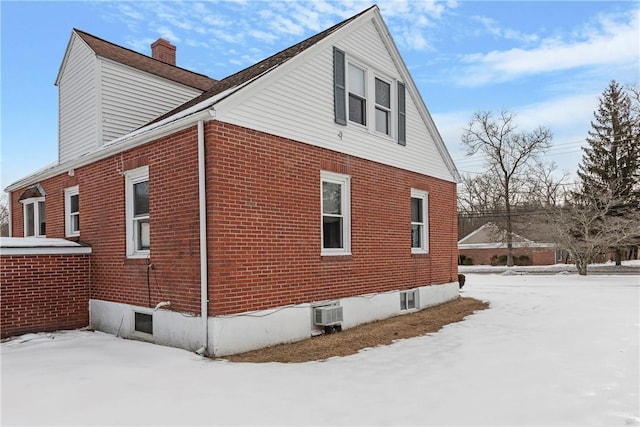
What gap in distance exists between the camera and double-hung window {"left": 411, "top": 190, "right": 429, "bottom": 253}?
1181cm

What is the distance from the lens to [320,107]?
8742 millimetres

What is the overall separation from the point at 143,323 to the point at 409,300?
20.6 ft

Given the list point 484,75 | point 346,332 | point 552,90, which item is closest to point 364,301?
point 346,332

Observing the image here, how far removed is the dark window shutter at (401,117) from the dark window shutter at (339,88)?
2305mm

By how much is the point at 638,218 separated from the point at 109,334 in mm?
31493

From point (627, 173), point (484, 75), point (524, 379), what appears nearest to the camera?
point (524, 379)

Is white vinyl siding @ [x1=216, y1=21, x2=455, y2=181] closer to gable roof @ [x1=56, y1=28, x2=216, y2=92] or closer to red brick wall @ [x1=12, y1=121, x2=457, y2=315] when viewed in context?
red brick wall @ [x1=12, y1=121, x2=457, y2=315]

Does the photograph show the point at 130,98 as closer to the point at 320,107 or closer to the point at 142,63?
the point at 142,63

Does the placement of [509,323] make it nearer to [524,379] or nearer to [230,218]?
[524,379]

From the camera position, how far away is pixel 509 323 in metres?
9.41

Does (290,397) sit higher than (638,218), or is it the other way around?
(638,218)

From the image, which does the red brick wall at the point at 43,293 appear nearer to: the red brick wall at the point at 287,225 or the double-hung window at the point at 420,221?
the red brick wall at the point at 287,225

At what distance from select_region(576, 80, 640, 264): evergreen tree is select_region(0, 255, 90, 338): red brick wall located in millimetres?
35191

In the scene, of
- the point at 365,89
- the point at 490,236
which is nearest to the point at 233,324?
the point at 365,89
